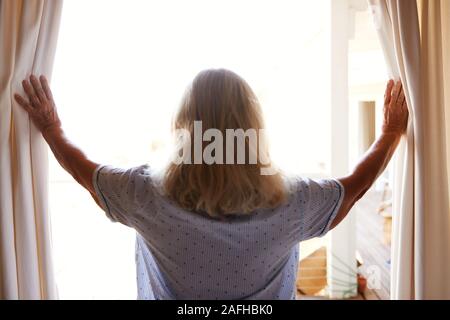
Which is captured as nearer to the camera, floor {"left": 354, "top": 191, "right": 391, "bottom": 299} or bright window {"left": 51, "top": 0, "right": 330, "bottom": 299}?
bright window {"left": 51, "top": 0, "right": 330, "bottom": 299}

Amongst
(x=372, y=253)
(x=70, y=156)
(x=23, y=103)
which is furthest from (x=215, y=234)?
(x=372, y=253)

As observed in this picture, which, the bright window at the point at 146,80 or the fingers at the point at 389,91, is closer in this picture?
the fingers at the point at 389,91

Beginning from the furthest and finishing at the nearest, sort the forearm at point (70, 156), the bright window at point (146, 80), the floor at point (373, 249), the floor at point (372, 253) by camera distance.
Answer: the floor at point (373, 249) → the floor at point (372, 253) → the bright window at point (146, 80) → the forearm at point (70, 156)

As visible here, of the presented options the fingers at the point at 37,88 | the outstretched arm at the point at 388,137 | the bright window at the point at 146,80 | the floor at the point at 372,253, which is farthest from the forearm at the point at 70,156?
the floor at the point at 372,253

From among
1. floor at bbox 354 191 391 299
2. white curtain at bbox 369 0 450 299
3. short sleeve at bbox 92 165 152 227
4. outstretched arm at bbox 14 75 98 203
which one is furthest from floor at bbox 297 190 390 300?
outstretched arm at bbox 14 75 98 203

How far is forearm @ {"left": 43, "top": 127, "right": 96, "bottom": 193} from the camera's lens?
86cm

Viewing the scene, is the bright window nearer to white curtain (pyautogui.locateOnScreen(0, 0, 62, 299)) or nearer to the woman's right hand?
white curtain (pyautogui.locateOnScreen(0, 0, 62, 299))

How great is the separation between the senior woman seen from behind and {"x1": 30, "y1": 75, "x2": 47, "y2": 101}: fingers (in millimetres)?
363

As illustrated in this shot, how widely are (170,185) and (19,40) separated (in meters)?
0.70

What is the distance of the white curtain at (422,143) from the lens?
3.05 ft

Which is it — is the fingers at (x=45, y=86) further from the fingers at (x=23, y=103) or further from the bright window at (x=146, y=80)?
the bright window at (x=146, y=80)

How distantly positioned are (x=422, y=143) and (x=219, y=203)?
65 centimetres
